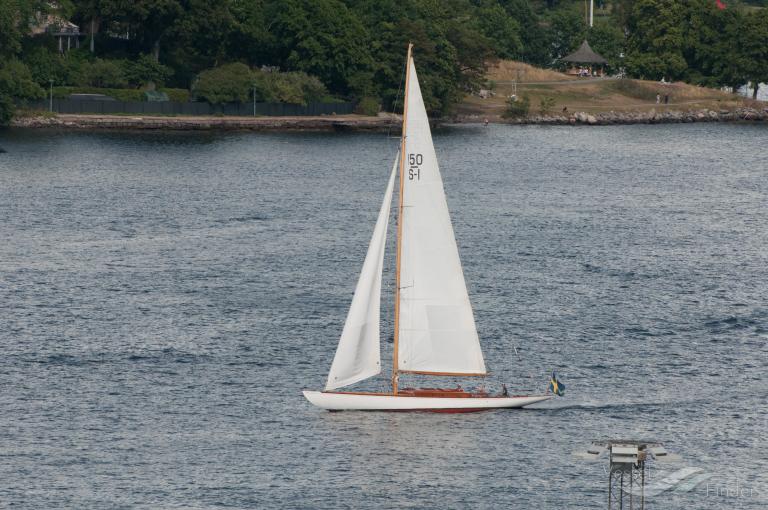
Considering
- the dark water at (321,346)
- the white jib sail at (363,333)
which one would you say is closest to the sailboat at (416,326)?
the white jib sail at (363,333)

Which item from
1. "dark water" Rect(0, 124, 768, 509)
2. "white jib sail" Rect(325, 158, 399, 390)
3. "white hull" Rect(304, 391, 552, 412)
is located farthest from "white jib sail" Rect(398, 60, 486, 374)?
"dark water" Rect(0, 124, 768, 509)

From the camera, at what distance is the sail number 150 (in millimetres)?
74875

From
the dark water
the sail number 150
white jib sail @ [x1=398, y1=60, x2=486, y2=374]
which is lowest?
the dark water

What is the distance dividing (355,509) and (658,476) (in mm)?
15660

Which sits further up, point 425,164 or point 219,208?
point 425,164

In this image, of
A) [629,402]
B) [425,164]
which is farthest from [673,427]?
[425,164]

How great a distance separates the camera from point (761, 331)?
333ft

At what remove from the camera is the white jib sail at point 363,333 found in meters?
77.0

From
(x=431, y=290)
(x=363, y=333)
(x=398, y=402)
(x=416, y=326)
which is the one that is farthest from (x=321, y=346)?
(x=431, y=290)

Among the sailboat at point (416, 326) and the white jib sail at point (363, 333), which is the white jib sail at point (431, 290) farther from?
the white jib sail at point (363, 333)

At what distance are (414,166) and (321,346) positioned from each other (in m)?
23.3

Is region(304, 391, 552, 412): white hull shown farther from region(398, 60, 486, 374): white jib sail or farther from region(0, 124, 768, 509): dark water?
region(398, 60, 486, 374): white jib sail

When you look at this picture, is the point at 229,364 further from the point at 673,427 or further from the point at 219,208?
→ the point at 219,208

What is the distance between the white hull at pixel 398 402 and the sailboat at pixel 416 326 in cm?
5
